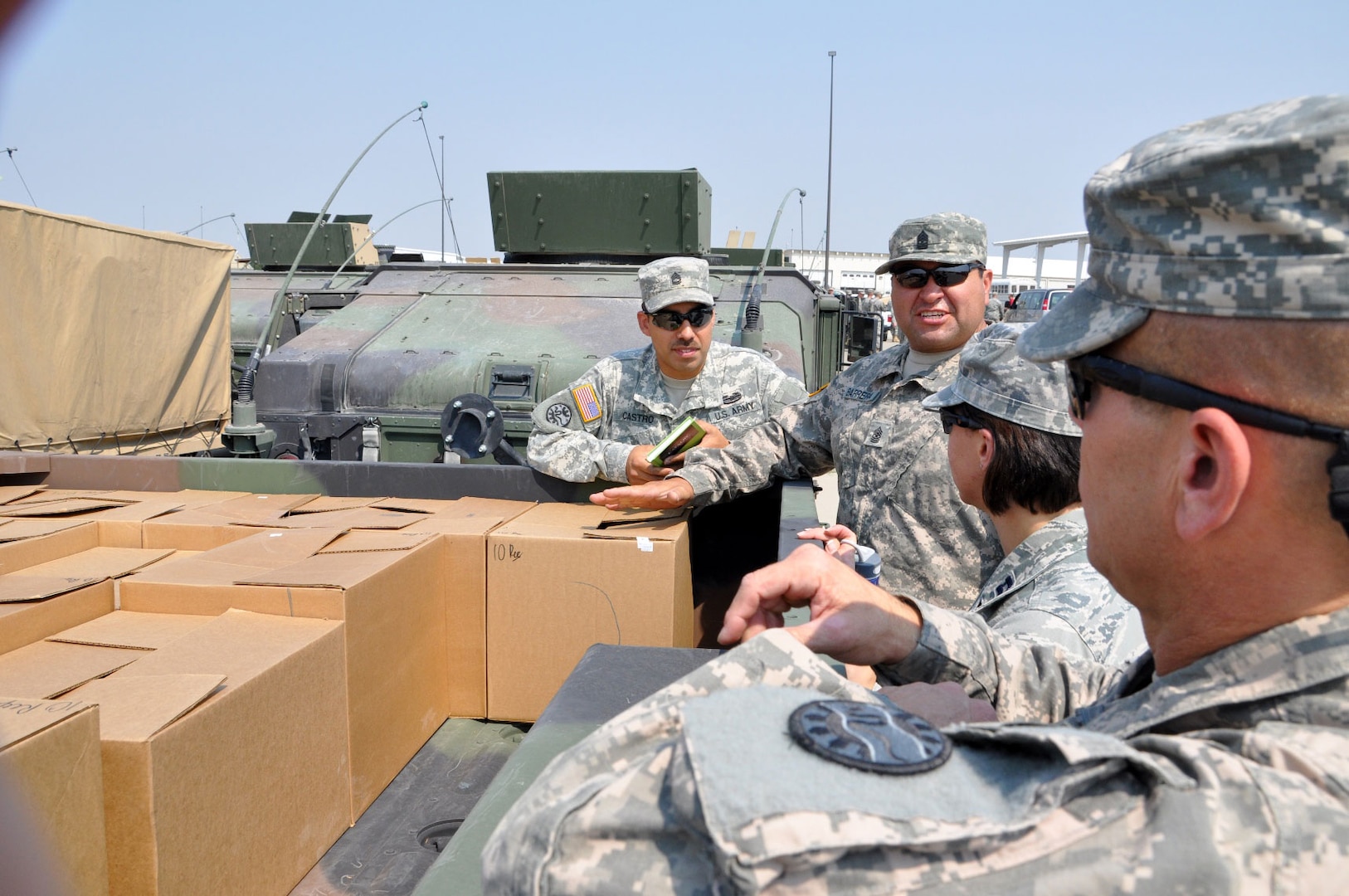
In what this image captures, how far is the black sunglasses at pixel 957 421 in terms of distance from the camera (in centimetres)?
162

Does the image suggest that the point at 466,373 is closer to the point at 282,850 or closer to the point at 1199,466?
the point at 282,850

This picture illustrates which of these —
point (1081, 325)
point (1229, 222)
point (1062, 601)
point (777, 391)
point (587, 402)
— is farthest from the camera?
point (777, 391)

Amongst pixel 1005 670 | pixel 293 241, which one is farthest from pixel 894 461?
pixel 293 241

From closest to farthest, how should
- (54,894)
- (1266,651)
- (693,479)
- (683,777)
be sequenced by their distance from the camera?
(683,777) → (1266,651) → (54,894) → (693,479)

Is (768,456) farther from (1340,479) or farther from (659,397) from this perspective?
(1340,479)

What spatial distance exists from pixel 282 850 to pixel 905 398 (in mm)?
1899

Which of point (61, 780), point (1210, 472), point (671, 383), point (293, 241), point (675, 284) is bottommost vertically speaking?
point (61, 780)

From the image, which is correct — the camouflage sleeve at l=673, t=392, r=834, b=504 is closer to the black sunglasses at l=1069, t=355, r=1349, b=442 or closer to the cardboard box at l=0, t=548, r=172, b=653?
the cardboard box at l=0, t=548, r=172, b=653

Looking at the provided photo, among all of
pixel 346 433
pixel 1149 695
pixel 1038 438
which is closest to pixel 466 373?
pixel 346 433

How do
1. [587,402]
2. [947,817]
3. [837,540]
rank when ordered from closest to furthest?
[947,817] < [837,540] < [587,402]

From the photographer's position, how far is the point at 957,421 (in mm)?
1656

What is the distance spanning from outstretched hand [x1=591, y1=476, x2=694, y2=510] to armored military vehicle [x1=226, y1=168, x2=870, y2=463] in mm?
1327

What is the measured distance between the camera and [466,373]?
4676mm

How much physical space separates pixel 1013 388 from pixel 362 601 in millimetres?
1233
